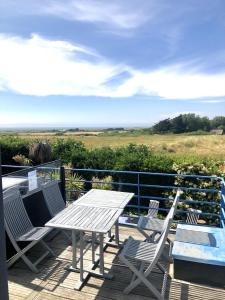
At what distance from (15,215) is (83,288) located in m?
1.40

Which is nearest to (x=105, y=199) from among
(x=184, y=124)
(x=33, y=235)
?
(x=33, y=235)

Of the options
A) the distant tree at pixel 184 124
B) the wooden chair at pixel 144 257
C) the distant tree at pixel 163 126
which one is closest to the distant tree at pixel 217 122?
the distant tree at pixel 184 124

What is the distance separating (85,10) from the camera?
206 inches

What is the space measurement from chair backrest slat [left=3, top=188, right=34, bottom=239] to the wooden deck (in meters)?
0.48

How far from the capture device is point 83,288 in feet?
11.2

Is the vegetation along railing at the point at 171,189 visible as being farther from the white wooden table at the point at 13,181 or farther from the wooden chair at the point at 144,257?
the wooden chair at the point at 144,257

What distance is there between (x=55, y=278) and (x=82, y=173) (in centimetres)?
643

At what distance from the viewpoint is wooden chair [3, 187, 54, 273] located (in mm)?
3740

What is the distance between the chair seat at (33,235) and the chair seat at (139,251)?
119 cm

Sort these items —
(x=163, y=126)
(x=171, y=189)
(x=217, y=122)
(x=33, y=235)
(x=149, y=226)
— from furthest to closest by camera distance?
(x=217, y=122) < (x=163, y=126) < (x=171, y=189) < (x=149, y=226) < (x=33, y=235)

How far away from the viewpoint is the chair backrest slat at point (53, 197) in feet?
15.8

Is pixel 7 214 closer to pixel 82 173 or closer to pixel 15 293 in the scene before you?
pixel 15 293

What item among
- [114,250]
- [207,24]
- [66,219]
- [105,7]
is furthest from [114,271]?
[207,24]

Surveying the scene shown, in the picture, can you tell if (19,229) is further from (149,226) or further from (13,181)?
(149,226)
